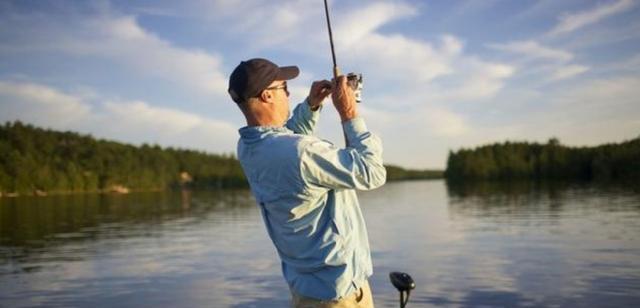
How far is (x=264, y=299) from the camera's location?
40.2ft

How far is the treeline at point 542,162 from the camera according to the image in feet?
314

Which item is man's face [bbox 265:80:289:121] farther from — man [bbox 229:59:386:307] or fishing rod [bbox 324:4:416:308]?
fishing rod [bbox 324:4:416:308]

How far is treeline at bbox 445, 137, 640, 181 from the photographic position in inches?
3770

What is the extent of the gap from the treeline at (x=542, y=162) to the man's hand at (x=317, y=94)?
96256 millimetres

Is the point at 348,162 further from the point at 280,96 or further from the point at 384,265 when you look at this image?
the point at 384,265

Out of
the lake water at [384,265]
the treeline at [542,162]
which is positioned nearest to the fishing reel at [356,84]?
the lake water at [384,265]

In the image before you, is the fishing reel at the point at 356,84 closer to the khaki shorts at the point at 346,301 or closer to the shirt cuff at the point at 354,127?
the shirt cuff at the point at 354,127

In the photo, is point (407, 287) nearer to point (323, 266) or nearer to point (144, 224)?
point (323, 266)

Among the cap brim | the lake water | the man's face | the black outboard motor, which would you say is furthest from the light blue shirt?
the lake water

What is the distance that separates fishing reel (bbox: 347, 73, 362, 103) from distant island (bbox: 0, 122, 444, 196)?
121 m

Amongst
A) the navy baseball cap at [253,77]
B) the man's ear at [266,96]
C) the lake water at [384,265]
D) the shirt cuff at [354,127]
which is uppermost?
the navy baseball cap at [253,77]

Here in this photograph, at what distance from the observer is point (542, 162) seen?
119 meters

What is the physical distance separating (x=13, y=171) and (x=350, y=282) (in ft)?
408

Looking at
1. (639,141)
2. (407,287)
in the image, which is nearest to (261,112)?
(407,287)
